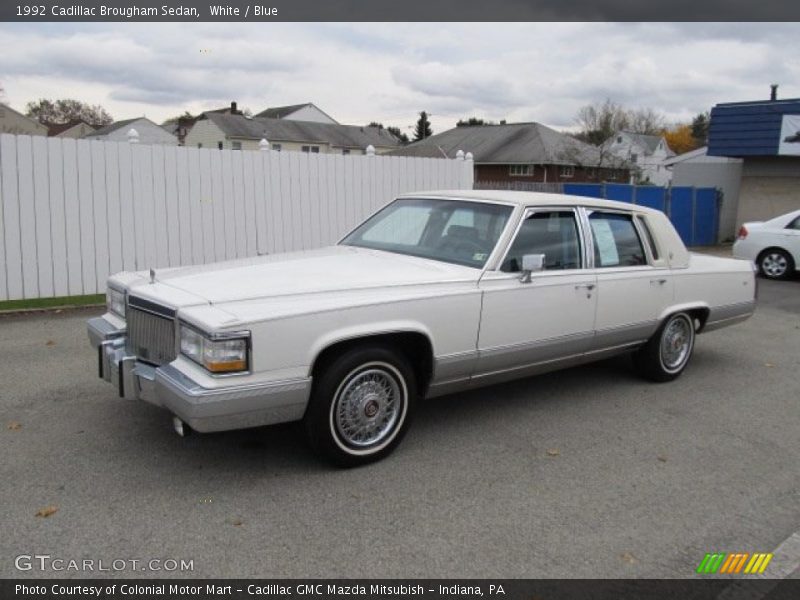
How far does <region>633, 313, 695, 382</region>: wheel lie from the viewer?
6.11 m

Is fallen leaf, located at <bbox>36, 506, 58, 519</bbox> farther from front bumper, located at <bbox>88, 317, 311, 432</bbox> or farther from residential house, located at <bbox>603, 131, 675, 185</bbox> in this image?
residential house, located at <bbox>603, 131, 675, 185</bbox>

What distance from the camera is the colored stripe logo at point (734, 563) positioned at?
328 cm

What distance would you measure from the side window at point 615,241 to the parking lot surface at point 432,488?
1.16 m

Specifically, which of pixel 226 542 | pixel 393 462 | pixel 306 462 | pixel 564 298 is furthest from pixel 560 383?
pixel 226 542

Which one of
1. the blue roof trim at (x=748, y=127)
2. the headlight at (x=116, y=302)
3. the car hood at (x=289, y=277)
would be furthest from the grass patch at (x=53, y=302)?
the blue roof trim at (x=748, y=127)

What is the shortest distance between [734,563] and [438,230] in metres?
2.98

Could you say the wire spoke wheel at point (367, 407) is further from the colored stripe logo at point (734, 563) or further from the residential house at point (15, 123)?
the residential house at point (15, 123)

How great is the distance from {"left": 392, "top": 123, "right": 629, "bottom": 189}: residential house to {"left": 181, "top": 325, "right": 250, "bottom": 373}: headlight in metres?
44.2

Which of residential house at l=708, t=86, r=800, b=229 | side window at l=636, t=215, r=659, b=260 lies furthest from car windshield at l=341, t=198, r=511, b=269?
residential house at l=708, t=86, r=800, b=229
